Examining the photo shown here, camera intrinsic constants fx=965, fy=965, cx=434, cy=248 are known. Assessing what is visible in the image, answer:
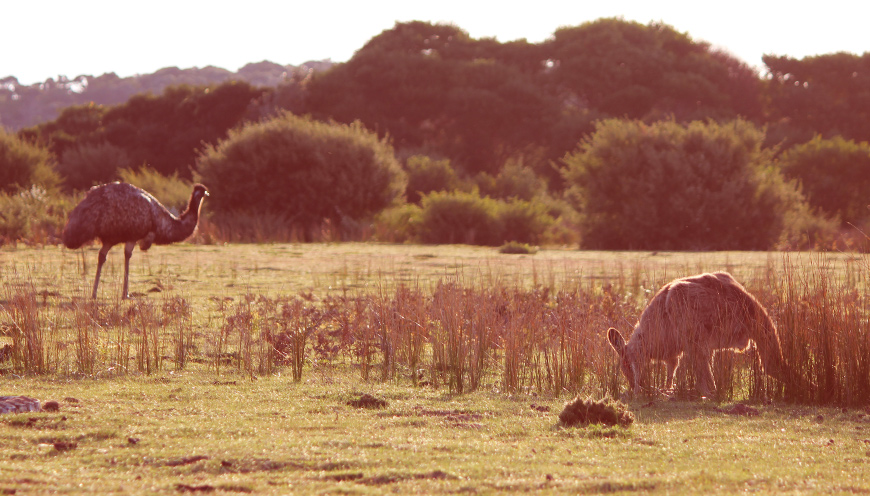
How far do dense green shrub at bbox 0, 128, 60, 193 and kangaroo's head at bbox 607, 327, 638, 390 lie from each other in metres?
28.3

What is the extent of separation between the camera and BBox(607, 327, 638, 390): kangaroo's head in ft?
24.6

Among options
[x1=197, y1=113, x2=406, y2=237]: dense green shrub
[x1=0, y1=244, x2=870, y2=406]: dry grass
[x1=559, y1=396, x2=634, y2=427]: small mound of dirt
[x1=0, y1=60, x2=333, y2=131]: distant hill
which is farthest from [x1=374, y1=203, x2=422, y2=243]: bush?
[x1=0, y1=60, x2=333, y2=131]: distant hill

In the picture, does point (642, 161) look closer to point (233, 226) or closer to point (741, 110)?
point (233, 226)

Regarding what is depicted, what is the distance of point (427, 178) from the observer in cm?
3878

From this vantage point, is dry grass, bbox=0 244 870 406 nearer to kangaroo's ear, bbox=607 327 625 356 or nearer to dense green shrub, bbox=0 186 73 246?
kangaroo's ear, bbox=607 327 625 356

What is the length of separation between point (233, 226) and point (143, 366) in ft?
68.8

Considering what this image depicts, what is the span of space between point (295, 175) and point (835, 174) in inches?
753

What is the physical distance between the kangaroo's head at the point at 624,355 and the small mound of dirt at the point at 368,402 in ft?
6.33

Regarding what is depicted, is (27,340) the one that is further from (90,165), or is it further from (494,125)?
(494,125)

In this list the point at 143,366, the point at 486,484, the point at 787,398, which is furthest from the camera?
the point at 143,366

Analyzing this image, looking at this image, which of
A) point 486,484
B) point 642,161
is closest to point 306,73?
point 642,161

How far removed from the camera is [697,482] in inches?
186

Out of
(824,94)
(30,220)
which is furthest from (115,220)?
(824,94)

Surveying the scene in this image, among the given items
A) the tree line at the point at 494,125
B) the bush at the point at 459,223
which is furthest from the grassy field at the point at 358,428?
the tree line at the point at 494,125
